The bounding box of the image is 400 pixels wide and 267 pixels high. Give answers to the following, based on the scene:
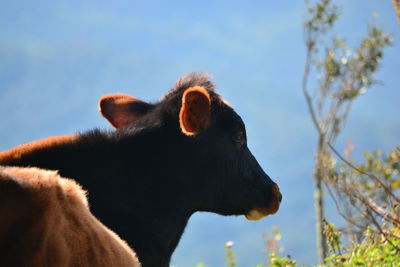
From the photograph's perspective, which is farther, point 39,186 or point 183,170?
point 183,170

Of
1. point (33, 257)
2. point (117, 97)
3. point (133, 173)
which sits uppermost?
point (117, 97)

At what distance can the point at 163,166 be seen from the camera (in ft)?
18.4

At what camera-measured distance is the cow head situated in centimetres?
566

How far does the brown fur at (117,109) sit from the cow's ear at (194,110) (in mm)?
927

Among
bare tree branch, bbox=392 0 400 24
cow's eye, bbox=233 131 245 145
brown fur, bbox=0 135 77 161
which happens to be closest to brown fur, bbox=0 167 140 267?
brown fur, bbox=0 135 77 161

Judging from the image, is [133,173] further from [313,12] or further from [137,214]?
[313,12]

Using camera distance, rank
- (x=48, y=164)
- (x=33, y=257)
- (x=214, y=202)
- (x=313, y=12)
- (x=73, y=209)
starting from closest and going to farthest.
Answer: (x=33, y=257) → (x=73, y=209) → (x=48, y=164) → (x=214, y=202) → (x=313, y=12)

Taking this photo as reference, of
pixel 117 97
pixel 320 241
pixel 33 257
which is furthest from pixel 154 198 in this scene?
pixel 320 241

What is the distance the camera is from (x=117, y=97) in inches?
265

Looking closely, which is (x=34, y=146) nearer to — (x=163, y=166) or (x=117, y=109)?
(x=163, y=166)

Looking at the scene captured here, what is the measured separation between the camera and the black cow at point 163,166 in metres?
5.15

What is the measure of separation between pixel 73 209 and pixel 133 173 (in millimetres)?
2756

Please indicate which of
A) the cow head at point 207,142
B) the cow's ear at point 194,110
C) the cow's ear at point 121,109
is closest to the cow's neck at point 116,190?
the cow head at point 207,142

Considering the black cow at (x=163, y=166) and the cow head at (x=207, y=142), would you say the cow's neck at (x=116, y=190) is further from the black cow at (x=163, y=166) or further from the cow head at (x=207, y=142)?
the cow head at (x=207, y=142)
